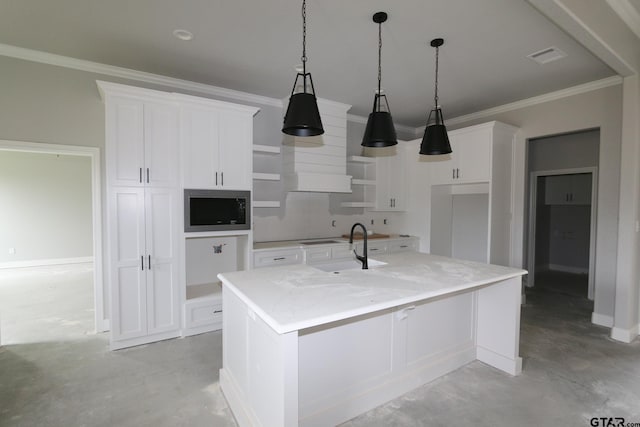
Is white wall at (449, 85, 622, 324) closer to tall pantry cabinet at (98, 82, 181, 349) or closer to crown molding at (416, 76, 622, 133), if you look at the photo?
crown molding at (416, 76, 622, 133)

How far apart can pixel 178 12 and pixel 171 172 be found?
1412mm

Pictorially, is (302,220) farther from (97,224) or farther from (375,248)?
(97,224)

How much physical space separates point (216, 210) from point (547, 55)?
11.7ft

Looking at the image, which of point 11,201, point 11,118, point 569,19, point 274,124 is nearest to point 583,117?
point 569,19

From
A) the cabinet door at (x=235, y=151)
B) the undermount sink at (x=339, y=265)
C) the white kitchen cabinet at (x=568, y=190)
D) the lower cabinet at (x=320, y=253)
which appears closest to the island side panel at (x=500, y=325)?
the undermount sink at (x=339, y=265)

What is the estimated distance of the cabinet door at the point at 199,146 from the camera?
10.4 feet

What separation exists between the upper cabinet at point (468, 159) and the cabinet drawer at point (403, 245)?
1021mm

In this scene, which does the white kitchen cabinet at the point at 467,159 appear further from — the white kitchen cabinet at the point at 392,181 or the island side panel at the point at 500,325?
the island side panel at the point at 500,325

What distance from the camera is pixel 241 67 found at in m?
3.25

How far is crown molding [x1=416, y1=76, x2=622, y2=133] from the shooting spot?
352 centimetres

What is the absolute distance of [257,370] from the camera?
1.76m

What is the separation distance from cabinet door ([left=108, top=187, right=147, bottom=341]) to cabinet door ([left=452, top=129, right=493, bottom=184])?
3947 millimetres

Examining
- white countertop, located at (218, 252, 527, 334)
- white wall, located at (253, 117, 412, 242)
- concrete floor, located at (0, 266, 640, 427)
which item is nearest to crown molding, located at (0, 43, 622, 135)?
white wall, located at (253, 117, 412, 242)

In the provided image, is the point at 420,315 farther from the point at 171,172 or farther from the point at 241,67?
the point at 241,67
